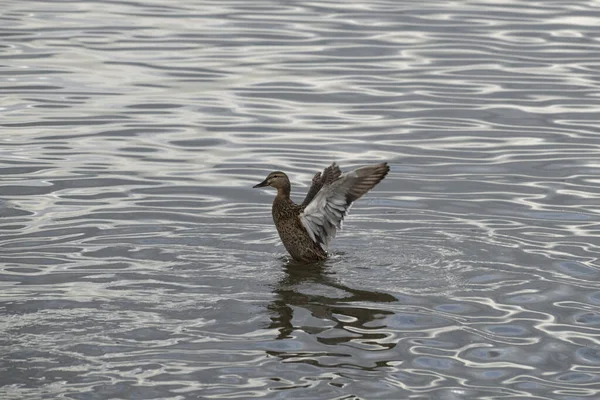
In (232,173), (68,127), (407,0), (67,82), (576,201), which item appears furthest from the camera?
(407,0)

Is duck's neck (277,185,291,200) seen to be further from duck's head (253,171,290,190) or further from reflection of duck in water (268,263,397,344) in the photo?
reflection of duck in water (268,263,397,344)

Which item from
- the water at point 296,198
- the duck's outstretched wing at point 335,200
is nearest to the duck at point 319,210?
the duck's outstretched wing at point 335,200

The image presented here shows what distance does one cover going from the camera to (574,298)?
30.6 feet

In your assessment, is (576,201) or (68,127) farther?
(68,127)

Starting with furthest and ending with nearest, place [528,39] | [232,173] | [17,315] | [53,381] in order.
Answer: [528,39], [232,173], [17,315], [53,381]

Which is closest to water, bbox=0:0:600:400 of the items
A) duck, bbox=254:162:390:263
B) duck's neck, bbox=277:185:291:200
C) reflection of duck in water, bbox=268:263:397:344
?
reflection of duck in water, bbox=268:263:397:344

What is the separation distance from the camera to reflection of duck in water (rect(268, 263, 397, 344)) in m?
8.72

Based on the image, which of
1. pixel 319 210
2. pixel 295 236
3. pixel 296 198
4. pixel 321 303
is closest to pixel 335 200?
pixel 319 210

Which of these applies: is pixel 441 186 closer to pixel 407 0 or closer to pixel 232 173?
pixel 232 173

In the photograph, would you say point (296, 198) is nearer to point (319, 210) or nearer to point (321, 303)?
point (319, 210)

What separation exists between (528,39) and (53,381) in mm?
12687

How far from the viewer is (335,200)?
10.4 metres

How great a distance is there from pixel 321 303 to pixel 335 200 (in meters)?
1.30

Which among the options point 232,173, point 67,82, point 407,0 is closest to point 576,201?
point 232,173
